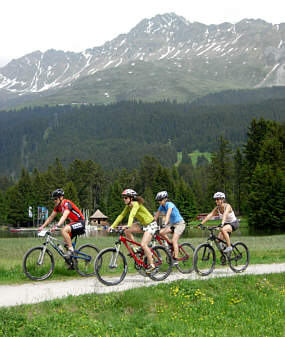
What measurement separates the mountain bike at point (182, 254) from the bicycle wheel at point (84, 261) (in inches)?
86.7

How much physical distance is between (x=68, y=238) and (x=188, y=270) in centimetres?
447

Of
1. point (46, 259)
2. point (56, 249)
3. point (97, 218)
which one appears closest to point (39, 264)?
point (46, 259)

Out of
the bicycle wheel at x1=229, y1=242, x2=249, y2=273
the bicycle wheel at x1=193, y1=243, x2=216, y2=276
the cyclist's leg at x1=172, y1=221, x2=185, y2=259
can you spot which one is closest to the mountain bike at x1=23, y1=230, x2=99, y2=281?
the cyclist's leg at x1=172, y1=221, x2=185, y2=259

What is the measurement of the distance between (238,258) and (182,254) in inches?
82.1

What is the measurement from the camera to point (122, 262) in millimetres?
12977

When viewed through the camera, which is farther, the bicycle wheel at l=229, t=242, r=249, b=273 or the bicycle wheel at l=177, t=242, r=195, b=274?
the bicycle wheel at l=229, t=242, r=249, b=273

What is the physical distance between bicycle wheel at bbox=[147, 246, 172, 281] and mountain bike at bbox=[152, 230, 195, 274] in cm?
55

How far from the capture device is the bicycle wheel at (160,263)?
13.5 metres

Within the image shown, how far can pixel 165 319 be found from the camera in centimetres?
984

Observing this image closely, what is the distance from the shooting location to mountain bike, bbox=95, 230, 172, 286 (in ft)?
41.8

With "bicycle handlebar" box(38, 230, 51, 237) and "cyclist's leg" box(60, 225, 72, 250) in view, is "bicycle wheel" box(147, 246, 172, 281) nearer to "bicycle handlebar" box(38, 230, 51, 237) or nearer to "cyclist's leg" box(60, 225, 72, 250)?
"cyclist's leg" box(60, 225, 72, 250)

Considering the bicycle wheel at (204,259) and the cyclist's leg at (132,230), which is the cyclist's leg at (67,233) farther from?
the bicycle wheel at (204,259)

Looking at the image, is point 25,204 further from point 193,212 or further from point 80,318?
point 80,318

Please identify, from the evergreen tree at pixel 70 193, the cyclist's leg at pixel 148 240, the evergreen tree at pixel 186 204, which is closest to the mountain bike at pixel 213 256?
the cyclist's leg at pixel 148 240
